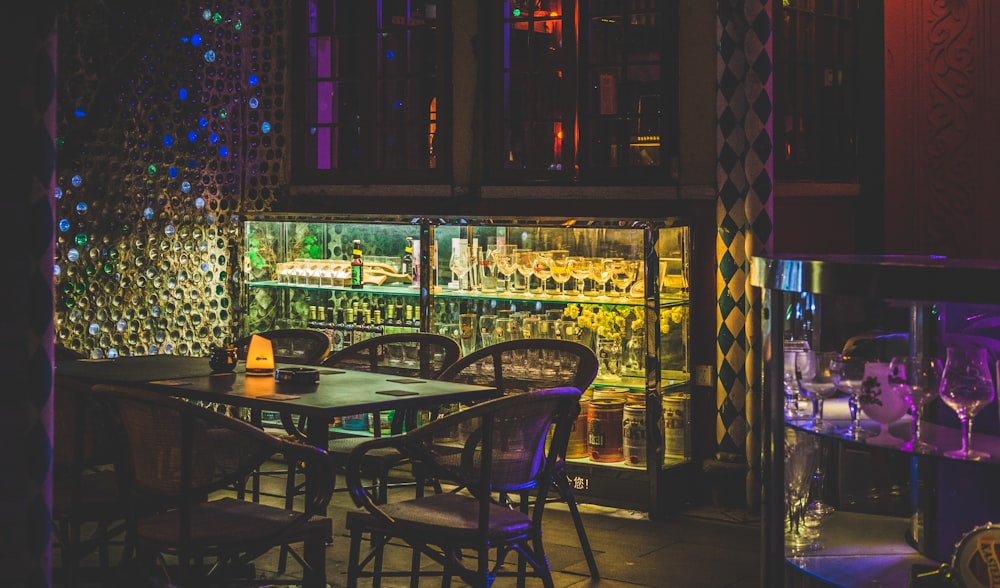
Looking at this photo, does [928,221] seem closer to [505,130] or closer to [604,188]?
[604,188]

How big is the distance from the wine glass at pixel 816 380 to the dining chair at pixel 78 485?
2.85 m

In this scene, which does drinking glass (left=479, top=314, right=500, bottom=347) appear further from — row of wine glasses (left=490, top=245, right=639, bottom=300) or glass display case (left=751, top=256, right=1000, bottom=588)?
glass display case (left=751, top=256, right=1000, bottom=588)

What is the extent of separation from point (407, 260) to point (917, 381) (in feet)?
17.3

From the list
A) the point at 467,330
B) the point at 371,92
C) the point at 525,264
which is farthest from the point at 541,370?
the point at 371,92

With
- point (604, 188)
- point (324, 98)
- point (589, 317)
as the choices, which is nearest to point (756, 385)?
point (589, 317)

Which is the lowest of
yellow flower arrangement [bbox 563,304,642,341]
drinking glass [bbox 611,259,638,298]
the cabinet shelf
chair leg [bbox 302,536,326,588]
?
chair leg [bbox 302,536,326,588]

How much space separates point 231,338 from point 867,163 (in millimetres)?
4835

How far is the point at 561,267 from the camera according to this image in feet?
25.0

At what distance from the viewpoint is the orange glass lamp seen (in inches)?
238

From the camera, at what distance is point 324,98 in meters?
9.51

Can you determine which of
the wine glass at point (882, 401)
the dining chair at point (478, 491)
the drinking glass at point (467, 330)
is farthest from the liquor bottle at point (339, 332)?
the wine glass at point (882, 401)

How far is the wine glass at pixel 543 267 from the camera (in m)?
7.66

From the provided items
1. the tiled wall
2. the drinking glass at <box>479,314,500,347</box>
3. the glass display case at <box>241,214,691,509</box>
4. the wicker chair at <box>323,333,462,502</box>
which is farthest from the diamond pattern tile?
the tiled wall

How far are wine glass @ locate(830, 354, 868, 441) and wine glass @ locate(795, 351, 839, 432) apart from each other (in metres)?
0.03
